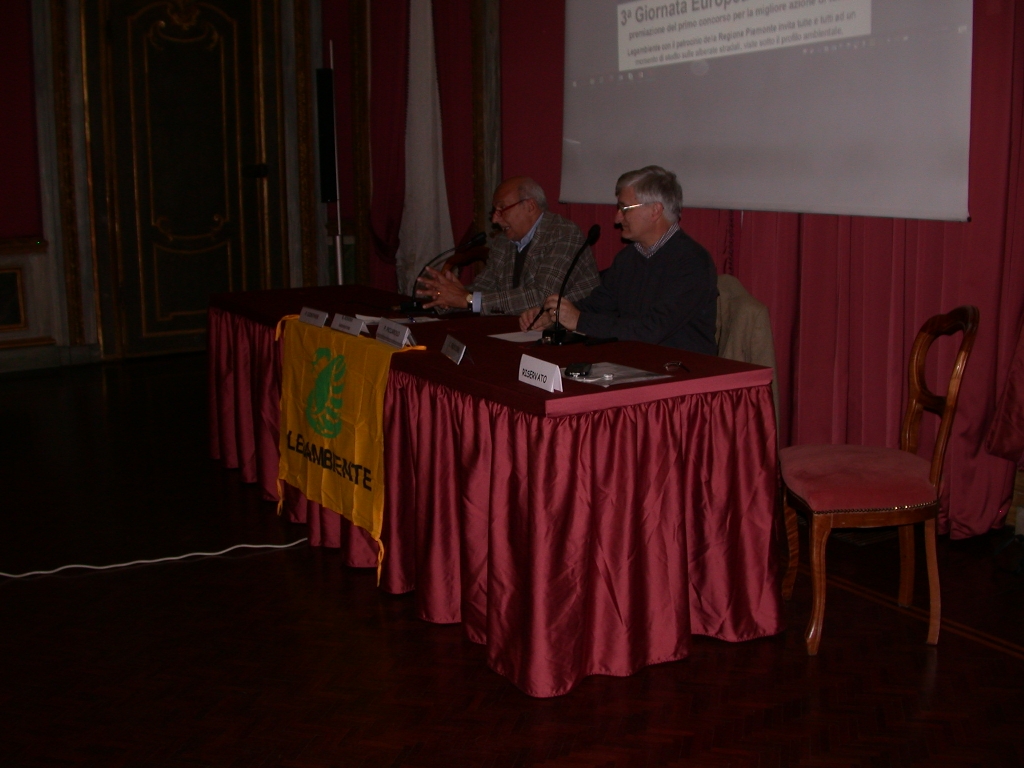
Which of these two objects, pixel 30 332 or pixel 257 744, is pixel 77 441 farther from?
pixel 257 744

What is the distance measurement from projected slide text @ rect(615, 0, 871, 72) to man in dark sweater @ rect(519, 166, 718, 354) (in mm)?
948

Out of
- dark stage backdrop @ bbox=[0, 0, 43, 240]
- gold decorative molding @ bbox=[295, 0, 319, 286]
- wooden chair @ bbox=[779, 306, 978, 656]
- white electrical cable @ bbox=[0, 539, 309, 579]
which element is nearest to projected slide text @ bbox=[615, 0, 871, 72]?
wooden chair @ bbox=[779, 306, 978, 656]

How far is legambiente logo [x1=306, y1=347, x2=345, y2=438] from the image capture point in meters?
3.29

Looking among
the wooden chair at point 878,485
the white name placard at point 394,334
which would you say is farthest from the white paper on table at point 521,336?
the wooden chair at point 878,485

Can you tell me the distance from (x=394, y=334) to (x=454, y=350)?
306 mm

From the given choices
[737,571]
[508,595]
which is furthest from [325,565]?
[737,571]

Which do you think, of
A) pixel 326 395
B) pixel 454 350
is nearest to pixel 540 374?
pixel 454 350

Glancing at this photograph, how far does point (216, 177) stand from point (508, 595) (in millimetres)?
5324

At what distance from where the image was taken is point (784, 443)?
407 centimetres

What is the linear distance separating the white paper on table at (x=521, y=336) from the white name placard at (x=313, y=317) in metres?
0.56

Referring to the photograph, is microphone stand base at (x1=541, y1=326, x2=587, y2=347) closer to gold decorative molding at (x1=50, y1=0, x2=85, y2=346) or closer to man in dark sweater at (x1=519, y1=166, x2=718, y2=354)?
man in dark sweater at (x1=519, y1=166, x2=718, y2=354)

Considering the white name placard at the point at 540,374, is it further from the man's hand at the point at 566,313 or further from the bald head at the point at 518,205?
the bald head at the point at 518,205

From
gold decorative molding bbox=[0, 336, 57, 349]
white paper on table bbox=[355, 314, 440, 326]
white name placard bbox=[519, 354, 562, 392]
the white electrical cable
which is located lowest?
the white electrical cable

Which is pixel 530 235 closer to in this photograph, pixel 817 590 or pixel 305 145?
pixel 817 590
